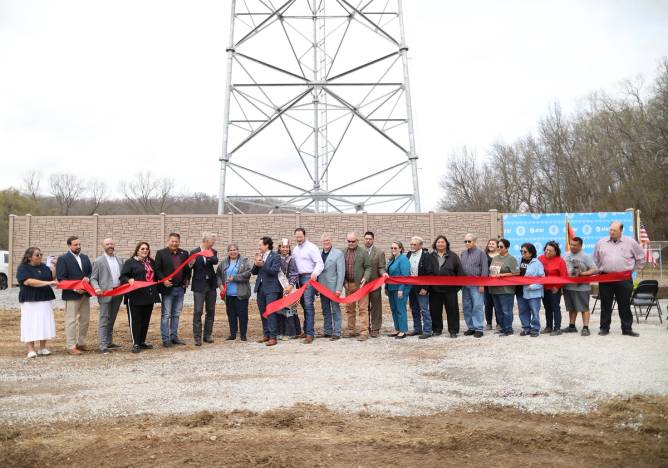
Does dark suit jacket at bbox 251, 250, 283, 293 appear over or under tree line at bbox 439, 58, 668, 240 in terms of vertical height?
under

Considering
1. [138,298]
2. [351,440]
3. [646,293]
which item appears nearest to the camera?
[351,440]

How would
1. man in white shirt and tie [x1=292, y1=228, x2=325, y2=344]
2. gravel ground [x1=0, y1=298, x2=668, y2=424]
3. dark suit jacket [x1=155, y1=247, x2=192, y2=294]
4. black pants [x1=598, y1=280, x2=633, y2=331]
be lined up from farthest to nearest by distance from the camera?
man in white shirt and tie [x1=292, y1=228, x2=325, y2=344] < dark suit jacket [x1=155, y1=247, x2=192, y2=294] < black pants [x1=598, y1=280, x2=633, y2=331] < gravel ground [x1=0, y1=298, x2=668, y2=424]

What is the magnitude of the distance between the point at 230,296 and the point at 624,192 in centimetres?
3985

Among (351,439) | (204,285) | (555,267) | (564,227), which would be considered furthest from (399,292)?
(564,227)

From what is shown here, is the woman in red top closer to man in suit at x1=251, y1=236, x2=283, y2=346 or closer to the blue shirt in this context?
man in suit at x1=251, y1=236, x2=283, y2=346

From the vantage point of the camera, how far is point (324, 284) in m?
10.4

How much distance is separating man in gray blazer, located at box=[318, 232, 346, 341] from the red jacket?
377cm

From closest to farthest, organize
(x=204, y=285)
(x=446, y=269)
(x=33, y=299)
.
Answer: (x=33, y=299)
(x=204, y=285)
(x=446, y=269)

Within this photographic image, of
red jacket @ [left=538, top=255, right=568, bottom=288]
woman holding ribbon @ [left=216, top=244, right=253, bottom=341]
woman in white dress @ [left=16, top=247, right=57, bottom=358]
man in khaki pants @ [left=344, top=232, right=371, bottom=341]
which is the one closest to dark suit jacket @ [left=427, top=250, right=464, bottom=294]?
man in khaki pants @ [left=344, top=232, right=371, bottom=341]

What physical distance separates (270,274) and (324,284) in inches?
40.3

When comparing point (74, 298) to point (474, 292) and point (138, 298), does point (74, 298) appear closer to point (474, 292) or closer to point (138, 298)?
point (138, 298)

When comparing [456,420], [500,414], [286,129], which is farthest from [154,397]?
[286,129]

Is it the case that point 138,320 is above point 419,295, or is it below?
below

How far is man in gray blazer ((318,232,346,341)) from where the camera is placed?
10.4 metres
